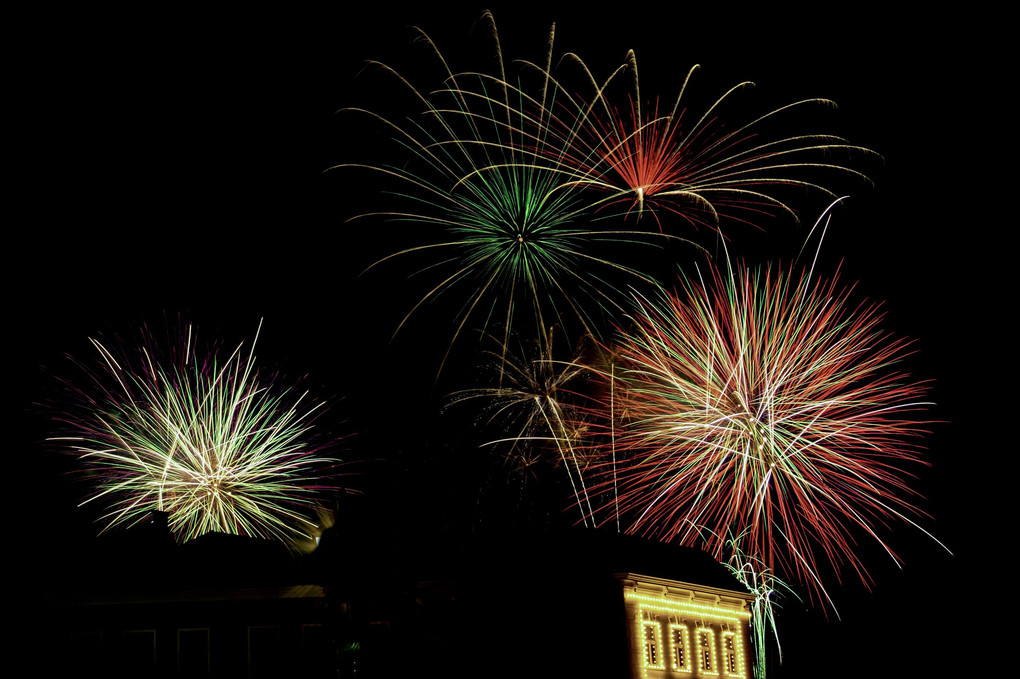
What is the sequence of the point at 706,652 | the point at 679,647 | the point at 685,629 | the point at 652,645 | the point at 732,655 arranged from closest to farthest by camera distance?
the point at 652,645, the point at 679,647, the point at 685,629, the point at 706,652, the point at 732,655

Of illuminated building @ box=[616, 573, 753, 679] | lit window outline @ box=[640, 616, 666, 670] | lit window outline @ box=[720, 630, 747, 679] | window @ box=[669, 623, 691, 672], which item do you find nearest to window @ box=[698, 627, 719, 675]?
illuminated building @ box=[616, 573, 753, 679]

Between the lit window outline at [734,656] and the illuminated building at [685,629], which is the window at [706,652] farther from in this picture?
the lit window outline at [734,656]

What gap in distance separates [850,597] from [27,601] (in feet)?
155

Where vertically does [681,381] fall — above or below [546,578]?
above

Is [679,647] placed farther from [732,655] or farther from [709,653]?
[732,655]

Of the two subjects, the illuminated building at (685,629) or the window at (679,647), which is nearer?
the illuminated building at (685,629)

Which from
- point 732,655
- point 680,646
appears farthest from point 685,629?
point 732,655

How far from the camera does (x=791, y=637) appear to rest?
182 ft

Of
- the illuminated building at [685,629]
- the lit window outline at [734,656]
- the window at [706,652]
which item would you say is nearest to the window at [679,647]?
the illuminated building at [685,629]

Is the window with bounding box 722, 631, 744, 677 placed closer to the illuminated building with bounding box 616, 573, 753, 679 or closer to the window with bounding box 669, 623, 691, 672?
the illuminated building with bounding box 616, 573, 753, 679

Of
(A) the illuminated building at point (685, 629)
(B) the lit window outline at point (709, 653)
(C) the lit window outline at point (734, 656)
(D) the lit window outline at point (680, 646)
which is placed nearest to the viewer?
(A) the illuminated building at point (685, 629)

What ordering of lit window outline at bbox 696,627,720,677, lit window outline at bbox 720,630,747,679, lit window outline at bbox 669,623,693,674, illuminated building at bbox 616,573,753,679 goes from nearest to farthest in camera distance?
illuminated building at bbox 616,573,753,679 → lit window outline at bbox 669,623,693,674 → lit window outline at bbox 696,627,720,677 → lit window outline at bbox 720,630,747,679

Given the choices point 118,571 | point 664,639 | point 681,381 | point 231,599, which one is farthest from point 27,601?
point 681,381

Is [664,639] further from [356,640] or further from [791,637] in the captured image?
[791,637]
